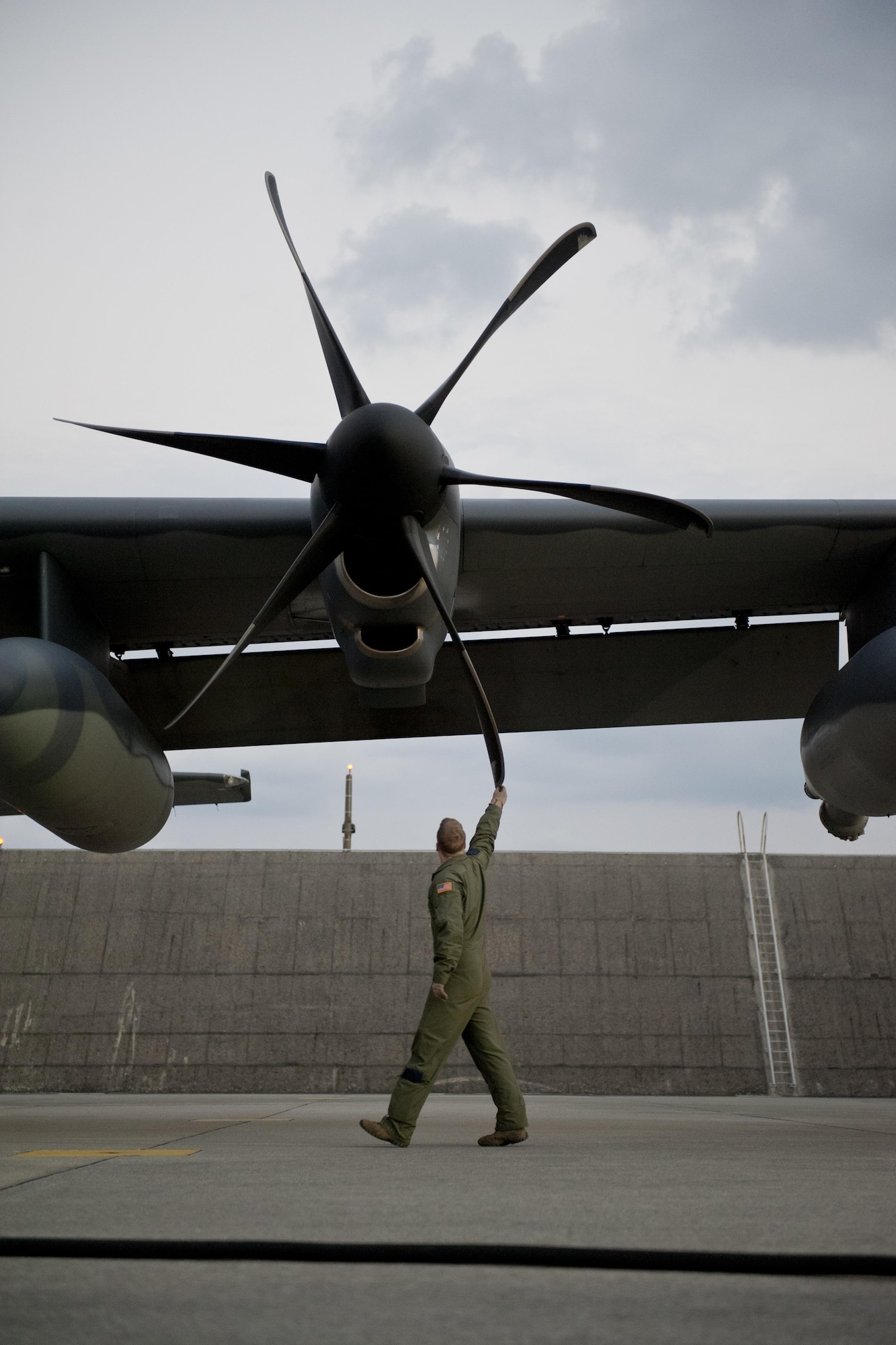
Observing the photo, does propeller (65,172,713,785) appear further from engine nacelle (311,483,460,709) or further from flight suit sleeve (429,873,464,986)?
flight suit sleeve (429,873,464,986)

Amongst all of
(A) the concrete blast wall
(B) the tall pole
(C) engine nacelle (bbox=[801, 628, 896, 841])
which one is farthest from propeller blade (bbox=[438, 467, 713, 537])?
(B) the tall pole

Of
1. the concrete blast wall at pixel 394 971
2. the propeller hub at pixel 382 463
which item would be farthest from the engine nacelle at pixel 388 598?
the concrete blast wall at pixel 394 971

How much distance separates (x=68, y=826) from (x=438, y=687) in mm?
2902

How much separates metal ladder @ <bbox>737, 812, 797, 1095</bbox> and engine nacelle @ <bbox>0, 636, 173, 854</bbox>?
12957 mm

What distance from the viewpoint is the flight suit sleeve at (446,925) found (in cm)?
455

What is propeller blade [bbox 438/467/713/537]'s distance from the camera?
525cm

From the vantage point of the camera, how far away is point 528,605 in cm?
706

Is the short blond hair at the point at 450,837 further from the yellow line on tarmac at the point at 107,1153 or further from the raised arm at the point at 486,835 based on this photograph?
the yellow line on tarmac at the point at 107,1153

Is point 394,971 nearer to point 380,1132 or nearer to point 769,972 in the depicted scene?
point 769,972

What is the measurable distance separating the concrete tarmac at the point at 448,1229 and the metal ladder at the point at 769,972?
493 inches

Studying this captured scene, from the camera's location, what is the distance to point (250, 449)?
5.58m

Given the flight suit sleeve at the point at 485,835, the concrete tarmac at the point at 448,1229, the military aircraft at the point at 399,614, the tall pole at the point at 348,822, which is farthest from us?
the tall pole at the point at 348,822

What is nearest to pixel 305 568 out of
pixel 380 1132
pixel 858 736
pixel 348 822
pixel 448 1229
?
pixel 380 1132

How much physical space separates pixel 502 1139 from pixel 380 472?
130 inches
